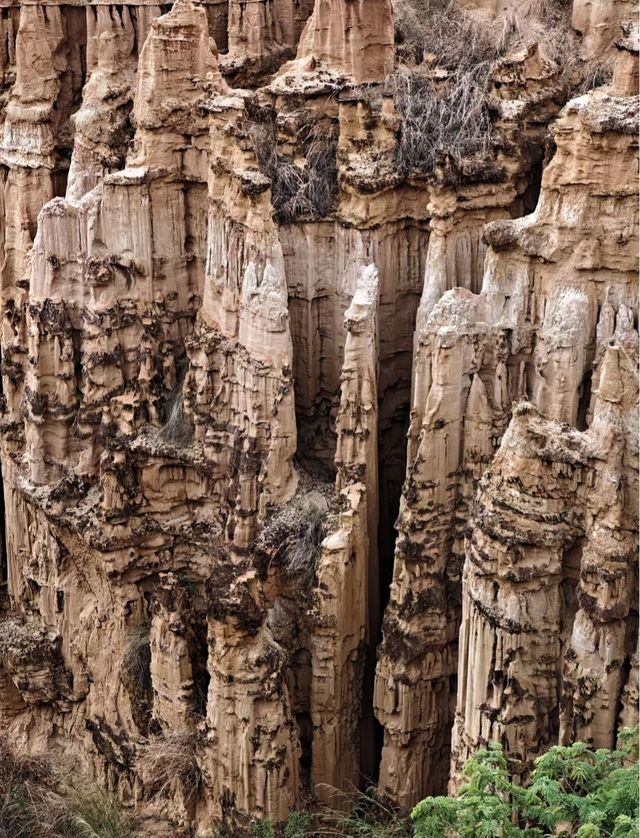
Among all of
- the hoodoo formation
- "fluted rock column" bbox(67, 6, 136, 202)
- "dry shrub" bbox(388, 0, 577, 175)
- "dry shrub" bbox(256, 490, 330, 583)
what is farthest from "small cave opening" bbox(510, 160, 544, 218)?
"fluted rock column" bbox(67, 6, 136, 202)

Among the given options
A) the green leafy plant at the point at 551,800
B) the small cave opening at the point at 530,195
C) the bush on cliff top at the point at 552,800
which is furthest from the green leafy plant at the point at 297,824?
the small cave opening at the point at 530,195

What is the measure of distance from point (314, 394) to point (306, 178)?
306cm

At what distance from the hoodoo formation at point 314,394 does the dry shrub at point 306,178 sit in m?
0.05

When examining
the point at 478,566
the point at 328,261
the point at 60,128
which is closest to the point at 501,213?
A: the point at 328,261

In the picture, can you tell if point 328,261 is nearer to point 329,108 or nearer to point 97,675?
point 329,108

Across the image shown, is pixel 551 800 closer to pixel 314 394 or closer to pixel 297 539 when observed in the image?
pixel 297 539

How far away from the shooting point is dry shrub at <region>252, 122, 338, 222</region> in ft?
63.3

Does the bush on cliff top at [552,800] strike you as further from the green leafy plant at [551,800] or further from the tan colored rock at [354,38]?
the tan colored rock at [354,38]

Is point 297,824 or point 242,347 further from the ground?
point 242,347

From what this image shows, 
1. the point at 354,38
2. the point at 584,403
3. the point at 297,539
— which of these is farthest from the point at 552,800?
the point at 354,38

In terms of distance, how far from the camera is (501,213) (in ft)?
59.8

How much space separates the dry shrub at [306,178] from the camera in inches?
760

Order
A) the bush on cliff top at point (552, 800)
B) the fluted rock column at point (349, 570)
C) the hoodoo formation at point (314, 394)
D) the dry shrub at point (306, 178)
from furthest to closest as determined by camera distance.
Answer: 1. the dry shrub at point (306, 178)
2. the fluted rock column at point (349, 570)
3. the hoodoo formation at point (314, 394)
4. the bush on cliff top at point (552, 800)

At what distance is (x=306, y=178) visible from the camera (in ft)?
63.9
